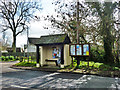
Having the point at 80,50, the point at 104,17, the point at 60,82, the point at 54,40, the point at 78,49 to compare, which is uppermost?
the point at 104,17

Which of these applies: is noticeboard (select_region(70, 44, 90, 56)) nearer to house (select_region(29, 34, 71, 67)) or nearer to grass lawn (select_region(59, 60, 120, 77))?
house (select_region(29, 34, 71, 67))

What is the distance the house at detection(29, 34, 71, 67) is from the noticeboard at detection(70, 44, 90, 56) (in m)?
1.25

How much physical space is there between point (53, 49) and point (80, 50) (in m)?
4.13

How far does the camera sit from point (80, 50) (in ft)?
38.1

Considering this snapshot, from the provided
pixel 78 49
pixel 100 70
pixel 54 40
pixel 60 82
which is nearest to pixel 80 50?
pixel 78 49

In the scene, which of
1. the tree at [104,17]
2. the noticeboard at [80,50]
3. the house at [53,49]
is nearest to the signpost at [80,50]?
the noticeboard at [80,50]

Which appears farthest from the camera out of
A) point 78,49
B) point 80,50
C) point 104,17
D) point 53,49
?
point 53,49

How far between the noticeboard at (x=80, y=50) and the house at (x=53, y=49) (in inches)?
49.0

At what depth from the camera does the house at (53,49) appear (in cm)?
1292

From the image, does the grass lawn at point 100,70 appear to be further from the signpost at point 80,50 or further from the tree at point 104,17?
the tree at point 104,17

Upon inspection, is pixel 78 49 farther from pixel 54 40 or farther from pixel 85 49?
pixel 54 40

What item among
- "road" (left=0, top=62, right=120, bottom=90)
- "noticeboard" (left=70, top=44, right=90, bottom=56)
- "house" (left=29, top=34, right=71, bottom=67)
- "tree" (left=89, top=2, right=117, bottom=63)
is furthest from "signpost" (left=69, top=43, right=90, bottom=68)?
"road" (left=0, top=62, right=120, bottom=90)

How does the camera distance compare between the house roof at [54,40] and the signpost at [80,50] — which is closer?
the signpost at [80,50]

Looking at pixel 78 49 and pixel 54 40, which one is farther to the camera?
pixel 54 40
